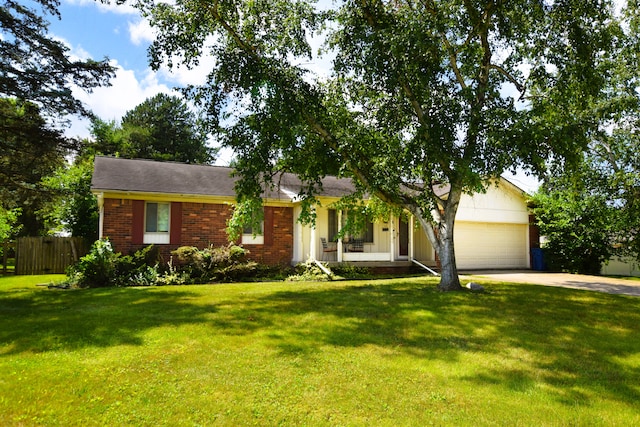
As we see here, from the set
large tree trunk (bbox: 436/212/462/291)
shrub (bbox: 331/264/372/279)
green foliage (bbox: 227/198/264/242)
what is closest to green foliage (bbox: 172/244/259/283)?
green foliage (bbox: 227/198/264/242)

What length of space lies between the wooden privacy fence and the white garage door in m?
17.0

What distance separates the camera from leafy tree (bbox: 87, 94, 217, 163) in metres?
40.7

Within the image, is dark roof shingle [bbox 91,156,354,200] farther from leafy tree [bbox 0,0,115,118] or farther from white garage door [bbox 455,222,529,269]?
white garage door [bbox 455,222,529,269]

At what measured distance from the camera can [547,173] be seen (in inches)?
431

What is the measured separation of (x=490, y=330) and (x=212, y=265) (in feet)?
32.0

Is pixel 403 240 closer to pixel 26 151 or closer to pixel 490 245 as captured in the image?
pixel 490 245

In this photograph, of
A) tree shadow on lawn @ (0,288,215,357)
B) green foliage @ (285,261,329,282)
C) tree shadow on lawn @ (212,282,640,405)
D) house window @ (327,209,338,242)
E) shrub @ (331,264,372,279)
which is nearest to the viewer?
tree shadow on lawn @ (212,282,640,405)

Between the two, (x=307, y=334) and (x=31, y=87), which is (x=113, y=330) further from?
(x=31, y=87)

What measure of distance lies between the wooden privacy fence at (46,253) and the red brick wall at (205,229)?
13.9ft

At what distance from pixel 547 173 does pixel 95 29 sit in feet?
43.2

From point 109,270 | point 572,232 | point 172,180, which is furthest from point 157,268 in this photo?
point 572,232

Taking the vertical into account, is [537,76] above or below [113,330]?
above

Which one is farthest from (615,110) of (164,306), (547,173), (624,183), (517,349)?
(164,306)

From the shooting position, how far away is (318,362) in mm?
5234
